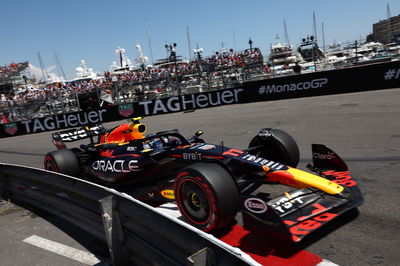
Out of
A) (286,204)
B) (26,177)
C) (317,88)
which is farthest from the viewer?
(317,88)

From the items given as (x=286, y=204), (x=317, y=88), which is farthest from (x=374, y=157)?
(x=317, y=88)

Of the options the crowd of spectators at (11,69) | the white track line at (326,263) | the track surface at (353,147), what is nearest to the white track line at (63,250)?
the track surface at (353,147)

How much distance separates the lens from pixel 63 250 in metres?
3.79

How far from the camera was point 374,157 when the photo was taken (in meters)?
5.64

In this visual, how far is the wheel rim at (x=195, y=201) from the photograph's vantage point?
3652 millimetres

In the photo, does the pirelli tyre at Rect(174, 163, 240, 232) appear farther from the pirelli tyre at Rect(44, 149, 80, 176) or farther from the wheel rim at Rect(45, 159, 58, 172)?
the wheel rim at Rect(45, 159, 58, 172)

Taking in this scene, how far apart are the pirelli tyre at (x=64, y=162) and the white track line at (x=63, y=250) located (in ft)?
5.63

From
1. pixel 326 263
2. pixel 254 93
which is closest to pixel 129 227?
pixel 326 263

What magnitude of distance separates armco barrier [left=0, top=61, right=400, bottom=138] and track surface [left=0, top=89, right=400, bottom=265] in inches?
30.9

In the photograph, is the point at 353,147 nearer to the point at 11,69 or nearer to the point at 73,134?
the point at 73,134

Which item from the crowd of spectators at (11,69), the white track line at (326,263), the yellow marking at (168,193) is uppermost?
the crowd of spectators at (11,69)

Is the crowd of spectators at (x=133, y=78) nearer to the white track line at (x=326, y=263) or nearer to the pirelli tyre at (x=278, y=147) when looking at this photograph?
the pirelli tyre at (x=278, y=147)

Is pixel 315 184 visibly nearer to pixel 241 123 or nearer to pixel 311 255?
pixel 311 255

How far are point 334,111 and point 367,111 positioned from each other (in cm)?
111
